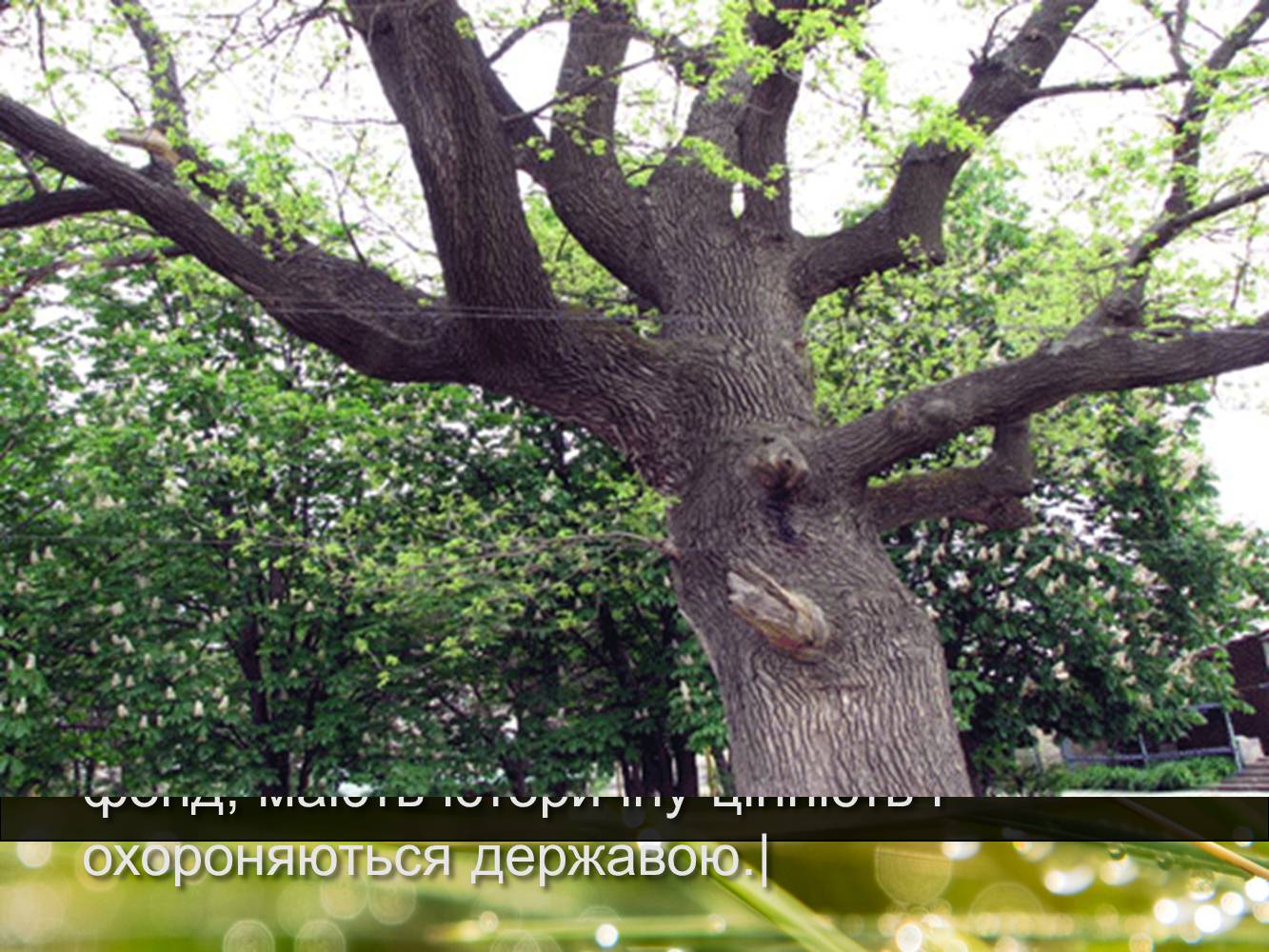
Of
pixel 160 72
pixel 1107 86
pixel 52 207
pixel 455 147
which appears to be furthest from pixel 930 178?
pixel 52 207

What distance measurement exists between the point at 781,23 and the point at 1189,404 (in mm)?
8859

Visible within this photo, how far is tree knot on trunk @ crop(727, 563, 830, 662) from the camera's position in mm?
5004

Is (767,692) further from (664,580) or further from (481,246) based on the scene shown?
(664,580)

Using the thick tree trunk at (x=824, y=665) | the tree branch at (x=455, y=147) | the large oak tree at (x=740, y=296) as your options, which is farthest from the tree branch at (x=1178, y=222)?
the tree branch at (x=455, y=147)

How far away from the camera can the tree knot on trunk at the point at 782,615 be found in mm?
5004

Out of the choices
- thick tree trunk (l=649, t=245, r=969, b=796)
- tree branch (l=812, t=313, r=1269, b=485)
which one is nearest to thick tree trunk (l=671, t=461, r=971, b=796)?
thick tree trunk (l=649, t=245, r=969, b=796)

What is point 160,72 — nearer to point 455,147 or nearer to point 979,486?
point 455,147

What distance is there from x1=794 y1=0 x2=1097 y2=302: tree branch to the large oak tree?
20 millimetres

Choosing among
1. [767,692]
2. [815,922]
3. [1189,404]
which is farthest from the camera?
[1189,404]

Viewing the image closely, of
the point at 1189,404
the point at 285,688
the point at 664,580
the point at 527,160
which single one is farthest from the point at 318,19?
the point at 1189,404

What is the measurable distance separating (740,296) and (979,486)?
186 cm

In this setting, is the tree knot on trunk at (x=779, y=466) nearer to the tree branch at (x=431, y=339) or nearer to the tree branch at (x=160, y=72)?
the tree branch at (x=431, y=339)

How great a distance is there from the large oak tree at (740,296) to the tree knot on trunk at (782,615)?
0.05 ft

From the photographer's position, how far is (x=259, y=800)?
47.0 inches
